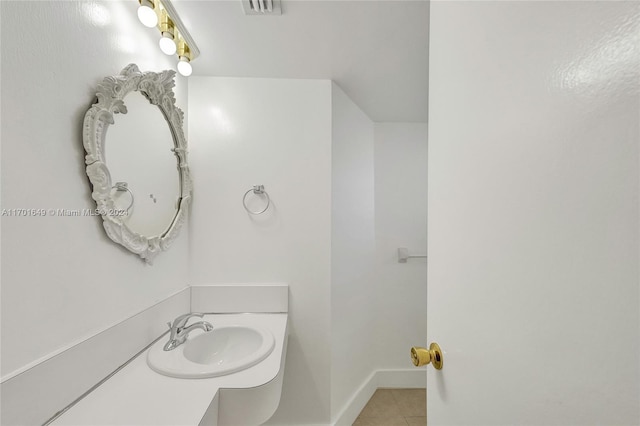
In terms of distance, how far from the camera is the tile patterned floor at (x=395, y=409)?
1758 mm

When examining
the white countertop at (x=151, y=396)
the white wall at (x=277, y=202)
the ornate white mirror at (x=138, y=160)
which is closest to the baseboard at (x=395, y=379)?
the white wall at (x=277, y=202)

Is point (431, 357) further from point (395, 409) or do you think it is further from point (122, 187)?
point (395, 409)

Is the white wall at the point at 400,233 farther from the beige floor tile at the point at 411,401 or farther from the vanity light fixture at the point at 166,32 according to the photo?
the vanity light fixture at the point at 166,32

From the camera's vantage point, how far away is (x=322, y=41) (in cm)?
125

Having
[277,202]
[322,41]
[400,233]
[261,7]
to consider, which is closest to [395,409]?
[400,233]

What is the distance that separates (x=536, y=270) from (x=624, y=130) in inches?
7.7

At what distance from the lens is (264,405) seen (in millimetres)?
850

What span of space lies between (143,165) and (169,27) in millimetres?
602

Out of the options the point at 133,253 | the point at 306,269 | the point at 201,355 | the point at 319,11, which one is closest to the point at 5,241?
the point at 133,253

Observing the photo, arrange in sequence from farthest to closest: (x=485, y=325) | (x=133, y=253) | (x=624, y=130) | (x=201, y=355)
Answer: (x=201, y=355)
(x=133, y=253)
(x=485, y=325)
(x=624, y=130)

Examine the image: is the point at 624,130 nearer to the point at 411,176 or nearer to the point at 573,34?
the point at 573,34

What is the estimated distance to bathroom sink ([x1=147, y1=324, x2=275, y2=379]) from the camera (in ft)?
2.88

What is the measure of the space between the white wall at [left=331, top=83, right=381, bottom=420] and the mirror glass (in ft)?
3.03

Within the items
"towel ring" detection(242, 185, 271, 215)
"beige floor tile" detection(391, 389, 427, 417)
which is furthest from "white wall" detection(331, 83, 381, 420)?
"towel ring" detection(242, 185, 271, 215)
